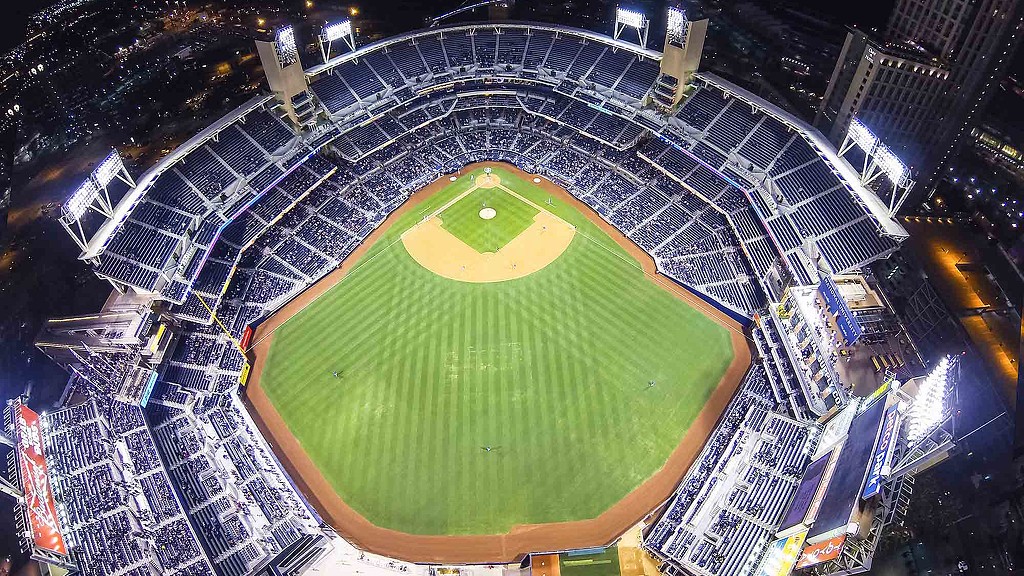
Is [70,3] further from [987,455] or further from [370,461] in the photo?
[987,455]

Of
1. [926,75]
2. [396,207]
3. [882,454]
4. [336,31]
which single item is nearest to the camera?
[882,454]

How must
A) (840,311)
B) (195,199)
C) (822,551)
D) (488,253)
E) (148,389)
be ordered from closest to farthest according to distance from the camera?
(822,551), (840,311), (148,389), (195,199), (488,253)

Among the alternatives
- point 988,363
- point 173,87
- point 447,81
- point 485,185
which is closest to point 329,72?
point 447,81

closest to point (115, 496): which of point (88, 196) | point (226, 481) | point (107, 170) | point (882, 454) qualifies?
point (226, 481)

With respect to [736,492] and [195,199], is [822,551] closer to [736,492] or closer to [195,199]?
[736,492]

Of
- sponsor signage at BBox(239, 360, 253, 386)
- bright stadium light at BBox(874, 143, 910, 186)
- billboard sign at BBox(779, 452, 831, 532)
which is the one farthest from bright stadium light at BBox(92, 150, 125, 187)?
bright stadium light at BBox(874, 143, 910, 186)

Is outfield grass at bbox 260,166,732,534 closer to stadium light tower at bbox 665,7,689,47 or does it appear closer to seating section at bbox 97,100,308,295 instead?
seating section at bbox 97,100,308,295
